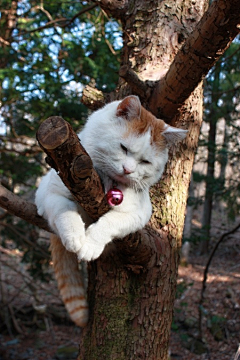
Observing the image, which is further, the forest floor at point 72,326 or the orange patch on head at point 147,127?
the forest floor at point 72,326

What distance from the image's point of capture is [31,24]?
5.92m

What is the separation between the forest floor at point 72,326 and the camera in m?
5.04

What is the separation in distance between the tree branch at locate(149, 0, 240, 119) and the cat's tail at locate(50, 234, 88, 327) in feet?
4.04

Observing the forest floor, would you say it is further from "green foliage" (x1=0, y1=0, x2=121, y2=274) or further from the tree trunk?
the tree trunk

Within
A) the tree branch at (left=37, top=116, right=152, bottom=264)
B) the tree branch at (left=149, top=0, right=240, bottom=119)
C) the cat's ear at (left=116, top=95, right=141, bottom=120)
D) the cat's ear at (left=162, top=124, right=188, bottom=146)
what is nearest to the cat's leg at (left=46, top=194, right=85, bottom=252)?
the tree branch at (left=37, top=116, right=152, bottom=264)

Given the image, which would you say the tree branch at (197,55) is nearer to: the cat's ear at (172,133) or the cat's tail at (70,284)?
the cat's ear at (172,133)

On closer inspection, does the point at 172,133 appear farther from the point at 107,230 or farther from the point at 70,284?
the point at 70,284

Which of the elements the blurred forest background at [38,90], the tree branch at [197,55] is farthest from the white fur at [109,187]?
the blurred forest background at [38,90]

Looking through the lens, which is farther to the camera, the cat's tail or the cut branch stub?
the cat's tail

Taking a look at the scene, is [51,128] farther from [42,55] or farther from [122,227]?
[42,55]

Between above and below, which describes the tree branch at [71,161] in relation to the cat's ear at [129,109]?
below

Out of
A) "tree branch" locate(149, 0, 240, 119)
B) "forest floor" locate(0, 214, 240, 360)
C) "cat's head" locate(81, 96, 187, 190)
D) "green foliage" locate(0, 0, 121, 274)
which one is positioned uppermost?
"green foliage" locate(0, 0, 121, 274)

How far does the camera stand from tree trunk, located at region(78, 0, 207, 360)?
2.21m

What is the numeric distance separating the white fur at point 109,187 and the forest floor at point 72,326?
11.6 ft
